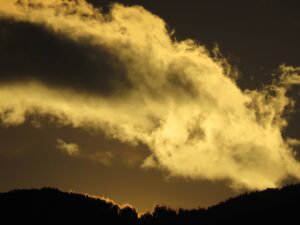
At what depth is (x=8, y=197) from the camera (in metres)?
87.8

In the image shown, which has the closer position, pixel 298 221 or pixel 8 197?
pixel 298 221

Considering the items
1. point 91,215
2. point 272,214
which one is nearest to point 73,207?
point 91,215

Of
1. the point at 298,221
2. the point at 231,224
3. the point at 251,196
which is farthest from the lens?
the point at 251,196

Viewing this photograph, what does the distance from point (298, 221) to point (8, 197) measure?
1578 inches

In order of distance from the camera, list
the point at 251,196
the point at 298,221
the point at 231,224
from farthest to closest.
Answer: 1. the point at 251,196
2. the point at 231,224
3. the point at 298,221

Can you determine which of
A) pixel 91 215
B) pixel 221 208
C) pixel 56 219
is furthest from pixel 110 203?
pixel 221 208

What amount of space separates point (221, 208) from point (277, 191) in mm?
8166

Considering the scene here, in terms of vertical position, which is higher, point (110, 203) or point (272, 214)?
point (110, 203)

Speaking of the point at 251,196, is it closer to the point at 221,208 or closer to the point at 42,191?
the point at 221,208

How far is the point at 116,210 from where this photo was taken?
90.5 metres

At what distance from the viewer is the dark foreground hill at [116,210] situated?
265ft

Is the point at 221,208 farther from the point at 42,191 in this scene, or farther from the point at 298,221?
the point at 42,191

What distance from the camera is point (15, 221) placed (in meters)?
83.6

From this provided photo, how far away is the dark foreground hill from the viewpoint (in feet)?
265
